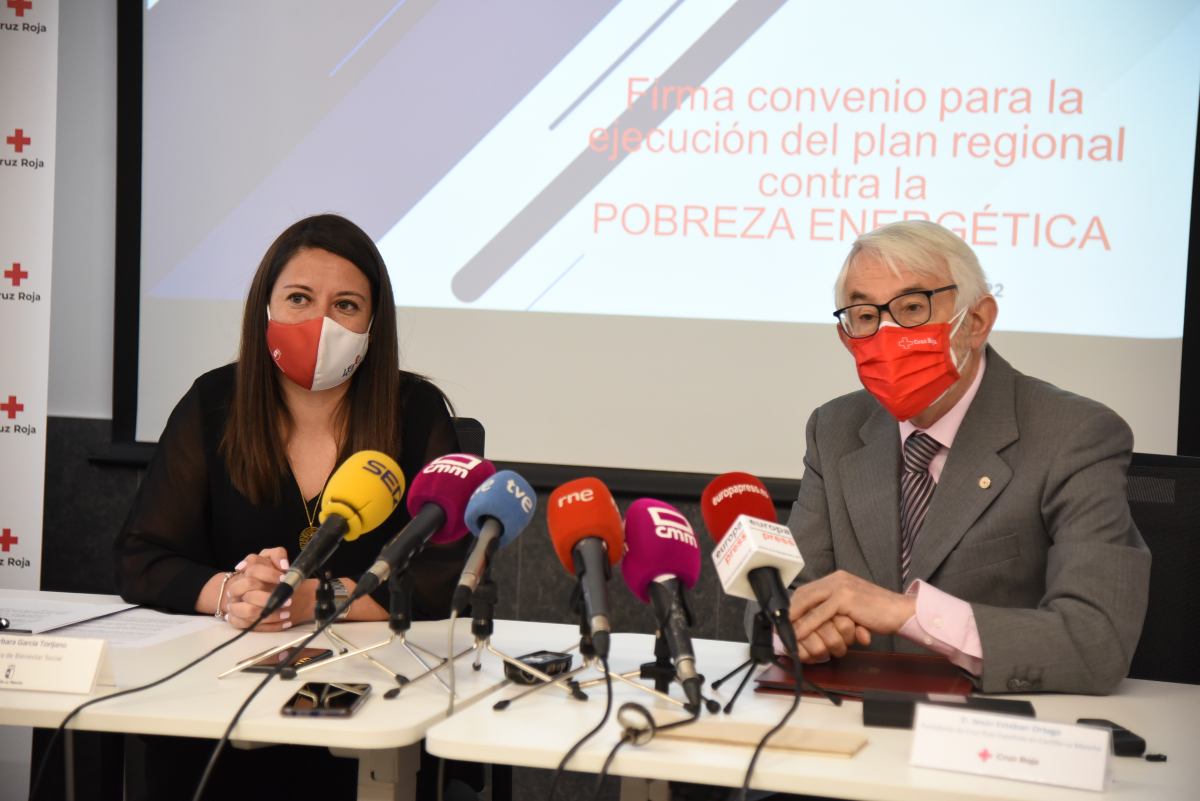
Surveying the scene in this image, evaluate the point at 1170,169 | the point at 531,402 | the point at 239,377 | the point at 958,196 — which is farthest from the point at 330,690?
the point at 1170,169

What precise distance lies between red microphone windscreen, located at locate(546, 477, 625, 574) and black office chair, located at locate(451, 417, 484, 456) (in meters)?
1.20

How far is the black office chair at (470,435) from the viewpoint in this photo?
112 inches

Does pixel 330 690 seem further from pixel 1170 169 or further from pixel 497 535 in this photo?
pixel 1170 169

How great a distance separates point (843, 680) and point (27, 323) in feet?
9.87

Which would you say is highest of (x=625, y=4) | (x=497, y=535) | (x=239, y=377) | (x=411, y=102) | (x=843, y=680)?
(x=625, y=4)

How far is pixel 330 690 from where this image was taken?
1.67 metres

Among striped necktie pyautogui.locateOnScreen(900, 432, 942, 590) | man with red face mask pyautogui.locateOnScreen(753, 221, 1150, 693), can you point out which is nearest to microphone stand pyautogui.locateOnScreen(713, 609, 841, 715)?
man with red face mask pyautogui.locateOnScreen(753, 221, 1150, 693)

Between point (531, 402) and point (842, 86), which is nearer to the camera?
point (842, 86)

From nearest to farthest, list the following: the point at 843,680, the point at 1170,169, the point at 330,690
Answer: the point at 330,690, the point at 843,680, the point at 1170,169

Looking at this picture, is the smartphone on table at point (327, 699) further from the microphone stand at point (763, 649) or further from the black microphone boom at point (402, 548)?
the microphone stand at point (763, 649)

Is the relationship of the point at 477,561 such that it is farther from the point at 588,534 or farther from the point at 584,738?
the point at 584,738

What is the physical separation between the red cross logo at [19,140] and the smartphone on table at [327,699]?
2.79 metres

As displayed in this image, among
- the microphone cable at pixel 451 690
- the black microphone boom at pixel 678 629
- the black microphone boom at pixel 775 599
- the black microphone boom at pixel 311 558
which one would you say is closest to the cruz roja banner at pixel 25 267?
the microphone cable at pixel 451 690

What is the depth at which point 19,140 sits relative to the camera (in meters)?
3.71
